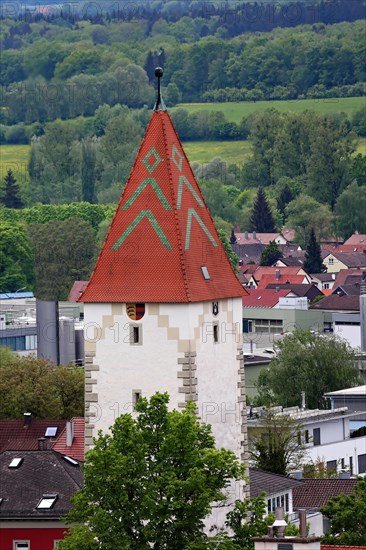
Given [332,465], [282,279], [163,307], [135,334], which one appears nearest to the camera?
[163,307]

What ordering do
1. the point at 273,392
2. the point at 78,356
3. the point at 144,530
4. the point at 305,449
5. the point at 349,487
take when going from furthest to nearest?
the point at 78,356
the point at 273,392
the point at 305,449
the point at 349,487
the point at 144,530

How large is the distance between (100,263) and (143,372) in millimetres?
2312

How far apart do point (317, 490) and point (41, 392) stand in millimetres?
22132

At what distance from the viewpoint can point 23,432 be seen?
74.8 metres

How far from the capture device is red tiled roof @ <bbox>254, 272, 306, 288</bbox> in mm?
191125

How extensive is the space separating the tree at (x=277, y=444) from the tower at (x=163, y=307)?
64.6ft

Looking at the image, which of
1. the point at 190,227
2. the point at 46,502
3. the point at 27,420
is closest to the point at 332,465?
the point at 27,420

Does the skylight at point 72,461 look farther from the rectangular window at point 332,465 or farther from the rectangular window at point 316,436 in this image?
the rectangular window at point 316,436

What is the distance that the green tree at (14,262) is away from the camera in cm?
19400

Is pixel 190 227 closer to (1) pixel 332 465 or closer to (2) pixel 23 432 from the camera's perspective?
(2) pixel 23 432

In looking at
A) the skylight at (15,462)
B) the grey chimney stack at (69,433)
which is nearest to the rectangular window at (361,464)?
the grey chimney stack at (69,433)

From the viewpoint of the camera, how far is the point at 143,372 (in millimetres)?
48812

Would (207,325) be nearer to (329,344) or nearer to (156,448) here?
(156,448)

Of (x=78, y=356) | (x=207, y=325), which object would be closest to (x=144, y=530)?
(x=207, y=325)
